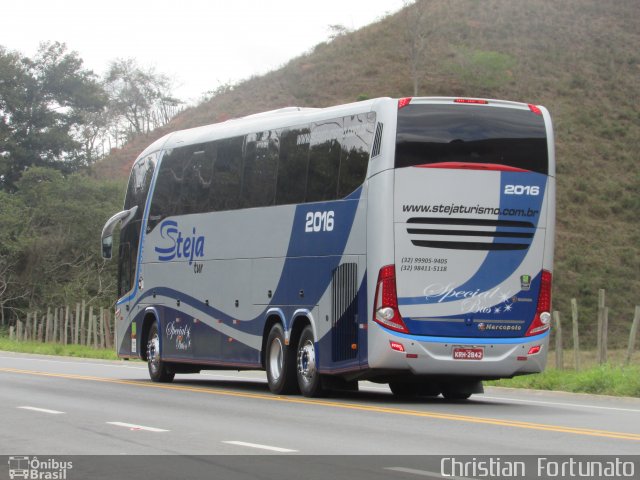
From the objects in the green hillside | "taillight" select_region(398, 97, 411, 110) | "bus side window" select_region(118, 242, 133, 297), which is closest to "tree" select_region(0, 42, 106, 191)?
the green hillside

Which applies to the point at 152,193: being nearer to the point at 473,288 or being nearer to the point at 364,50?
the point at 473,288

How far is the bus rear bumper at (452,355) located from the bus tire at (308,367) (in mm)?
1794

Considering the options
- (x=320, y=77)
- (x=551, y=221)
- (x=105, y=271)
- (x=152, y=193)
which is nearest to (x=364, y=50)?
(x=320, y=77)

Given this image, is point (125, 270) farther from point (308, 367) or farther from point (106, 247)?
point (308, 367)

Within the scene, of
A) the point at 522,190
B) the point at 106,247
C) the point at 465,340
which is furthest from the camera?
the point at 106,247

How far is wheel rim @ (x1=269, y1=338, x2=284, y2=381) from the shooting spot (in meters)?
21.0

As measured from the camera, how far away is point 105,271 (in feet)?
197

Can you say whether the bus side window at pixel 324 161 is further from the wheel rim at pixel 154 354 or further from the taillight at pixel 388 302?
the wheel rim at pixel 154 354

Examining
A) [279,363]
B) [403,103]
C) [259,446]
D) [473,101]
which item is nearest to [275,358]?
[279,363]

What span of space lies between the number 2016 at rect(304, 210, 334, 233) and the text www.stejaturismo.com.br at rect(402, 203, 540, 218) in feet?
5.40

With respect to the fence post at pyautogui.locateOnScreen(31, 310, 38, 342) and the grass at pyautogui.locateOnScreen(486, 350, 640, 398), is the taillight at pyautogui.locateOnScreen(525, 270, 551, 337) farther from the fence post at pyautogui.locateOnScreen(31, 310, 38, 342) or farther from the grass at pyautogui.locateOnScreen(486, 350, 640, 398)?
the fence post at pyautogui.locateOnScreen(31, 310, 38, 342)

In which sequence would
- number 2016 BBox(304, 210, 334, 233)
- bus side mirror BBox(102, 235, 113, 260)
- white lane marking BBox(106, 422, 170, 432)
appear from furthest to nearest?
bus side mirror BBox(102, 235, 113, 260)
number 2016 BBox(304, 210, 334, 233)
white lane marking BBox(106, 422, 170, 432)

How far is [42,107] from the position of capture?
86.1m

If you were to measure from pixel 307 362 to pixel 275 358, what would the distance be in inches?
47.1
